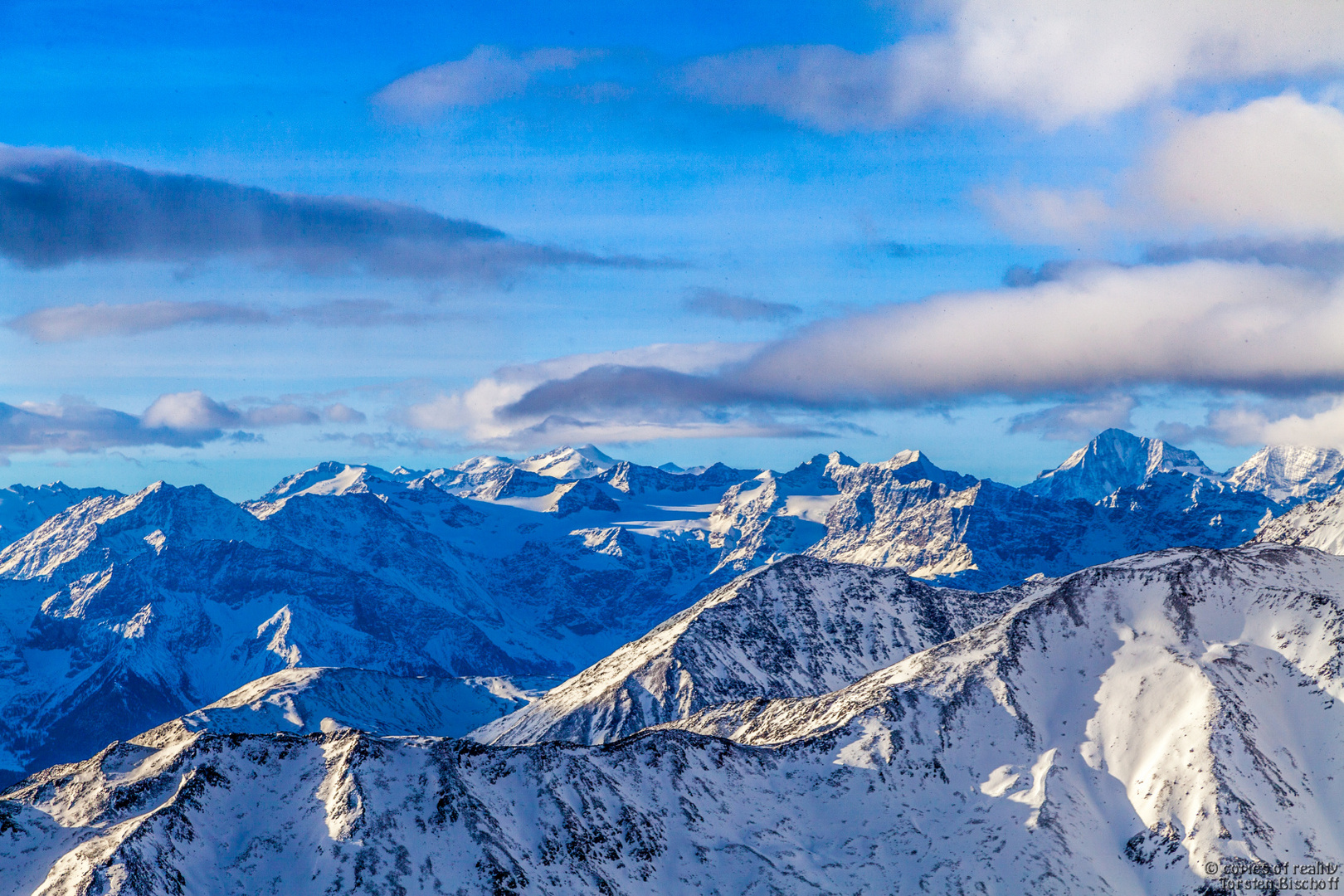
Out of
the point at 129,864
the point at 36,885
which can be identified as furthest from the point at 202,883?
the point at 36,885

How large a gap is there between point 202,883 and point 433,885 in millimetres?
34176

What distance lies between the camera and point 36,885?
192m

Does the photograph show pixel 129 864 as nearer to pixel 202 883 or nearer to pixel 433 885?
pixel 202 883

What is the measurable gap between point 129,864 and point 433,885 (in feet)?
146

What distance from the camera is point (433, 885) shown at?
19988cm

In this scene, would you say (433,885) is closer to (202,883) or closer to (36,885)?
(202,883)

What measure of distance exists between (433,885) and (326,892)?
634 inches

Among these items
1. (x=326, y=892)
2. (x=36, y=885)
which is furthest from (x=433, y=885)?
(x=36, y=885)

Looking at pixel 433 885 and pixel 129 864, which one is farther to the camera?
pixel 433 885

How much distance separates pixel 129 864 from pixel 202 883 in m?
11.4

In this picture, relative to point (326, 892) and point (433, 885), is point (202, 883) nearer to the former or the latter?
point (326, 892)

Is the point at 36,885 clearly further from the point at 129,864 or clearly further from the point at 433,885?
the point at 433,885

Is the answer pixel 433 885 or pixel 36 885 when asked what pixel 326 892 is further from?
pixel 36 885

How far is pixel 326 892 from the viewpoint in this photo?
639 ft
